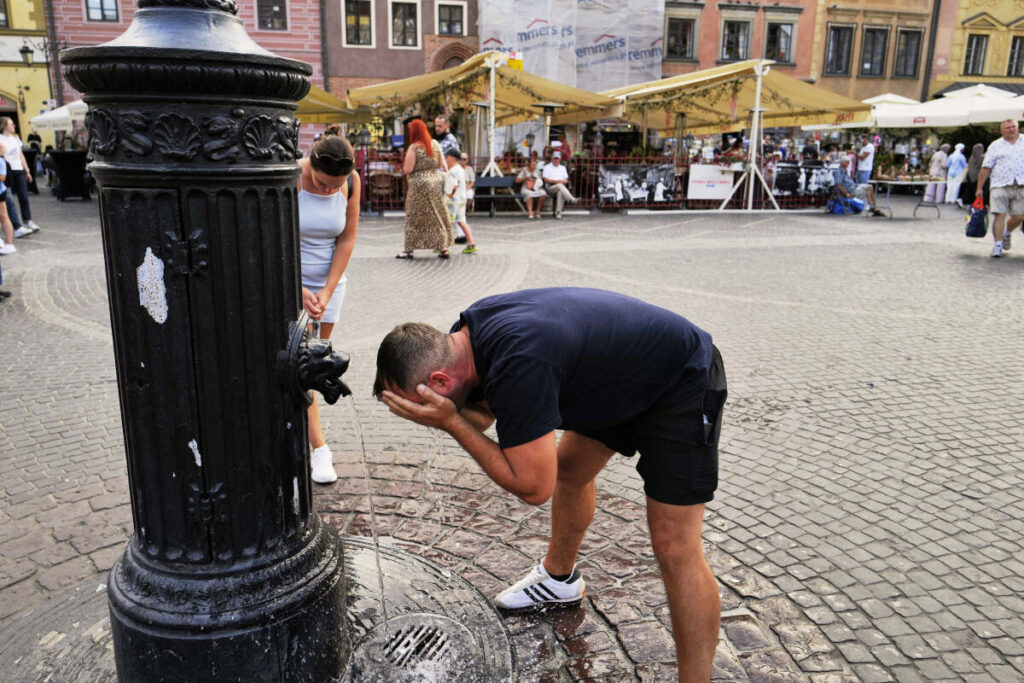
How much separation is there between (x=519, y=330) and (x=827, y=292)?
7647mm

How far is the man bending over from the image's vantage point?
1907mm

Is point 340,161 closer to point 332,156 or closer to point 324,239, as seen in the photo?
point 332,156

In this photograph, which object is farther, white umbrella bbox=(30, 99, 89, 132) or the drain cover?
white umbrella bbox=(30, 99, 89, 132)

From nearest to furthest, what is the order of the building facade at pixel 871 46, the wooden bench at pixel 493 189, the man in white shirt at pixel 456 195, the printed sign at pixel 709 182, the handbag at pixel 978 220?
1. the handbag at pixel 978 220
2. the man in white shirt at pixel 456 195
3. the wooden bench at pixel 493 189
4. the printed sign at pixel 709 182
5. the building facade at pixel 871 46

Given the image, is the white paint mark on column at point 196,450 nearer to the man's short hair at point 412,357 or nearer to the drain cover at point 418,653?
the man's short hair at point 412,357

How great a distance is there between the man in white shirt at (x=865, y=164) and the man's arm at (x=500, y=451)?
2148 centimetres

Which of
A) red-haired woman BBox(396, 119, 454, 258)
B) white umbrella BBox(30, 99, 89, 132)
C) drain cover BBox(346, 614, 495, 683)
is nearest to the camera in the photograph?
drain cover BBox(346, 614, 495, 683)

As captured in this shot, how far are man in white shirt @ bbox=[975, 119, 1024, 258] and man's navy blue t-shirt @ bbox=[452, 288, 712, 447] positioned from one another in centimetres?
1061

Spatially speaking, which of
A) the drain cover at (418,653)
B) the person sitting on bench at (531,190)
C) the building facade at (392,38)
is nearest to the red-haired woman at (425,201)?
the person sitting on bench at (531,190)

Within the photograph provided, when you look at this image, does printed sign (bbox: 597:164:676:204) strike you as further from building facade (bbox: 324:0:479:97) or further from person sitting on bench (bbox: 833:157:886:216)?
building facade (bbox: 324:0:479:97)

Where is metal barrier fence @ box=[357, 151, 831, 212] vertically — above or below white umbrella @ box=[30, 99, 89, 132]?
below

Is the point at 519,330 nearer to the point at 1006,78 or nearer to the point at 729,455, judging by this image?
the point at 729,455

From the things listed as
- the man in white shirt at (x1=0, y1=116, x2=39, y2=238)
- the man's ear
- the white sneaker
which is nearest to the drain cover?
the man's ear

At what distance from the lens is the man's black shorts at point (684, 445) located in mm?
2135
